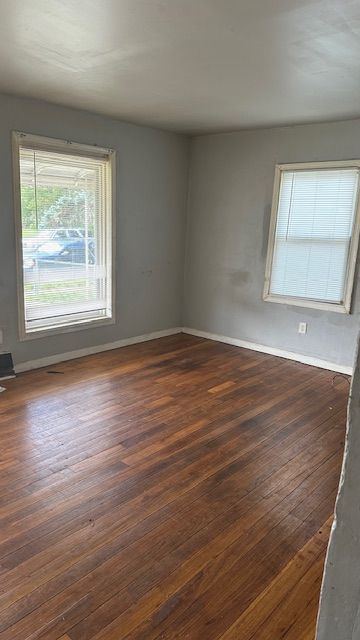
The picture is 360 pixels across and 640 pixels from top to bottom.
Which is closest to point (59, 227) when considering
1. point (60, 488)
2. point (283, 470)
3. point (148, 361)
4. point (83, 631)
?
point (148, 361)

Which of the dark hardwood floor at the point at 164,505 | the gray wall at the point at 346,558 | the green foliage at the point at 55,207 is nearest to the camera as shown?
the gray wall at the point at 346,558

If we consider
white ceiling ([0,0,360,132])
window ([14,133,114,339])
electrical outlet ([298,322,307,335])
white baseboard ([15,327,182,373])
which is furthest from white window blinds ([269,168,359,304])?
window ([14,133,114,339])

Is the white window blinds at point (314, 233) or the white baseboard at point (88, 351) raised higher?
the white window blinds at point (314, 233)

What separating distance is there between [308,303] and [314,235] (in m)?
0.68

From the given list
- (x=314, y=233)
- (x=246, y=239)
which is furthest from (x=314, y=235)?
(x=246, y=239)

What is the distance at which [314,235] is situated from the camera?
419 centimetres

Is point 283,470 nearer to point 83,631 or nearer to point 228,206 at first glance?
point 83,631

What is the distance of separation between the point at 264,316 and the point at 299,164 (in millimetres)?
1597

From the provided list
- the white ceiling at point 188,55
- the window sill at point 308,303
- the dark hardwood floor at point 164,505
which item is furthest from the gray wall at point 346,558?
the window sill at point 308,303

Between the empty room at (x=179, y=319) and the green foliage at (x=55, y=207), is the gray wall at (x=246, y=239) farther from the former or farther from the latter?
the green foliage at (x=55, y=207)

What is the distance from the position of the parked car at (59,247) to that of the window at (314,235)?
193 cm

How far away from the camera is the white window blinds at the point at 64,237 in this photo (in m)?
3.75

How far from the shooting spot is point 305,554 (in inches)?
73.1

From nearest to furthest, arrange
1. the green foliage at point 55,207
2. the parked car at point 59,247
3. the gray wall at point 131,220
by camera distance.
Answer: the gray wall at point 131,220 → the green foliage at point 55,207 → the parked car at point 59,247
